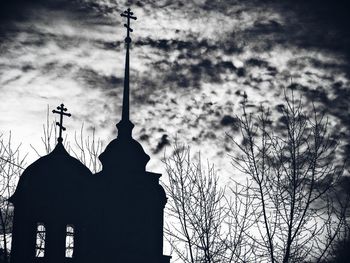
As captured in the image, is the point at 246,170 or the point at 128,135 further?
the point at 128,135

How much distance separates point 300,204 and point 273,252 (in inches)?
61.6

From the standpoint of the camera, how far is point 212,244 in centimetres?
1678

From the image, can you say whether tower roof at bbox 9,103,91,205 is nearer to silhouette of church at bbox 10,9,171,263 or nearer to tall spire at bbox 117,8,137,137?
A: silhouette of church at bbox 10,9,171,263

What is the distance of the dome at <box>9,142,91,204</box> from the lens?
21312 millimetres

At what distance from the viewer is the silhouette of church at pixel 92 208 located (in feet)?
69.9

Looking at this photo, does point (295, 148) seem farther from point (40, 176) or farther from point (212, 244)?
point (40, 176)

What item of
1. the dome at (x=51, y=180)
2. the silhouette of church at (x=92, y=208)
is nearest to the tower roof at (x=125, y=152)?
the silhouette of church at (x=92, y=208)

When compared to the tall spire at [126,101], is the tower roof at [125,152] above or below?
below

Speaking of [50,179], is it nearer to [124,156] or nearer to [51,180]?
[51,180]

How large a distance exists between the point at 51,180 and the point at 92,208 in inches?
86.2

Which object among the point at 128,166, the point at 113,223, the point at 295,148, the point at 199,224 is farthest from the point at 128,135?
the point at 295,148

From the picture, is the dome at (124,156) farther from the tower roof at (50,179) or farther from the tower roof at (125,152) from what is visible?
the tower roof at (50,179)

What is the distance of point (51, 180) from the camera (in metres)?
21.5

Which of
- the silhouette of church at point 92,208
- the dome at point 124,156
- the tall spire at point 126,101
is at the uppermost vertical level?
the tall spire at point 126,101
